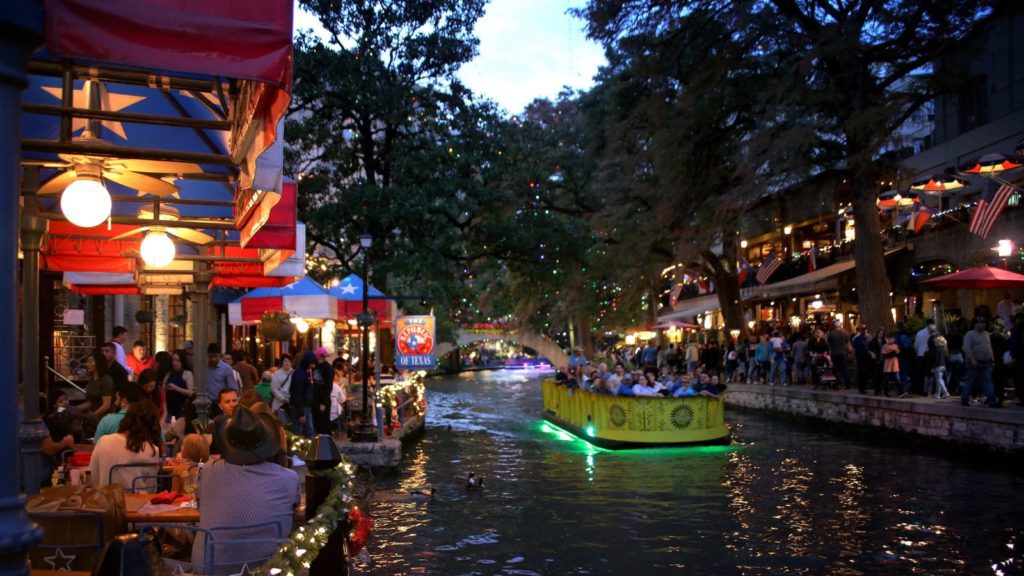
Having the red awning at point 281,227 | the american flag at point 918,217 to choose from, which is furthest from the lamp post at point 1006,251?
the red awning at point 281,227

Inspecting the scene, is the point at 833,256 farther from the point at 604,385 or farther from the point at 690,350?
the point at 604,385

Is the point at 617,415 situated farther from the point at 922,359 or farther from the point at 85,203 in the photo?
the point at 85,203

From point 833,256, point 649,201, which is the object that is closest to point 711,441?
point 649,201

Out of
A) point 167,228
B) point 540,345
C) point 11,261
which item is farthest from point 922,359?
point 540,345

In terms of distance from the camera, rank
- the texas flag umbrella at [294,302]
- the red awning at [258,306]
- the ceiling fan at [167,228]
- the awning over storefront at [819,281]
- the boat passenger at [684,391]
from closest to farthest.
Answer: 1. the ceiling fan at [167,228]
2. the texas flag umbrella at [294,302]
3. the red awning at [258,306]
4. the boat passenger at [684,391]
5. the awning over storefront at [819,281]

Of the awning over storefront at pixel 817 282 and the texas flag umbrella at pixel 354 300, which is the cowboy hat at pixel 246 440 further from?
the awning over storefront at pixel 817 282

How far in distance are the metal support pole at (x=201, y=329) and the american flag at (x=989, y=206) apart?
17.6 meters

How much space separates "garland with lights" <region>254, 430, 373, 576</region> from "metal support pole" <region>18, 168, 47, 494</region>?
1942 mm

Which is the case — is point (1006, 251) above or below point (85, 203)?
above

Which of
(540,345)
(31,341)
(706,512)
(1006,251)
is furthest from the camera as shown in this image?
(540,345)

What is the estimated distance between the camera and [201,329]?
11.7 metres

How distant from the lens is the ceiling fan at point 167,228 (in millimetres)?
8781

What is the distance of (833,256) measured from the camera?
37.2 meters

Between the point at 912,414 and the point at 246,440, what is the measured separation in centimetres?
1771
